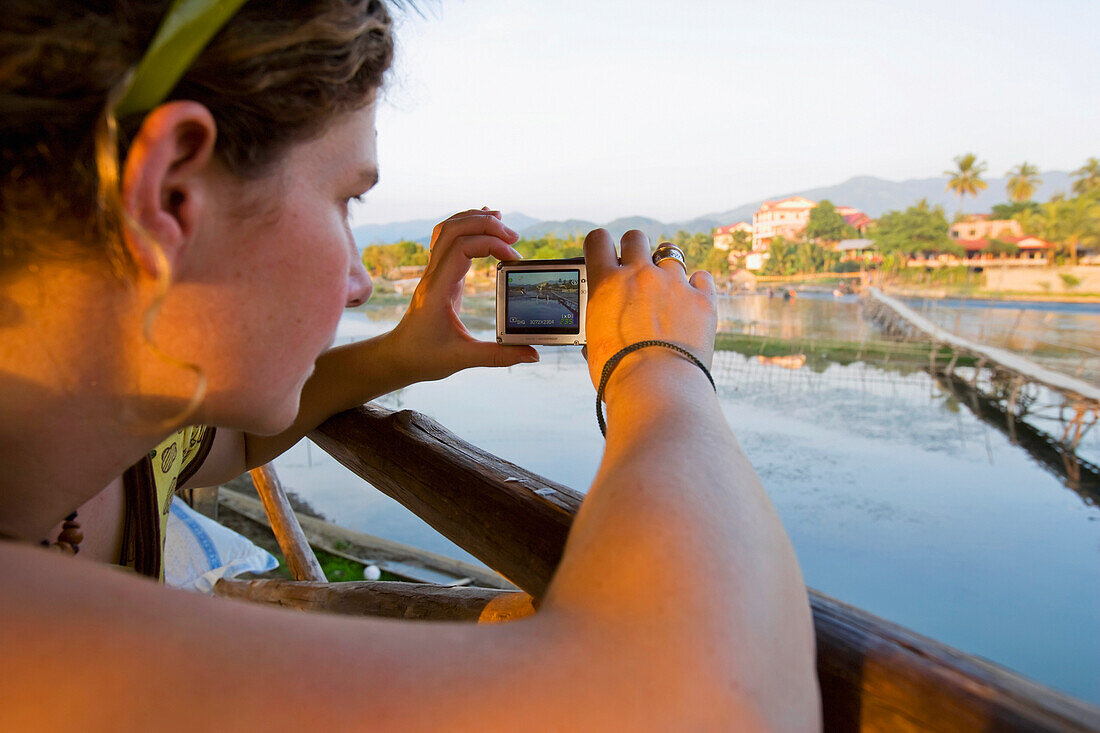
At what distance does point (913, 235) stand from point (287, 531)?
58.3ft

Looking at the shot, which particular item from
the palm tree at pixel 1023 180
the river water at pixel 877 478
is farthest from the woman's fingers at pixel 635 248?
the palm tree at pixel 1023 180

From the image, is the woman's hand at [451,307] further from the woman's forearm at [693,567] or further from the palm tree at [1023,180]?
the palm tree at [1023,180]

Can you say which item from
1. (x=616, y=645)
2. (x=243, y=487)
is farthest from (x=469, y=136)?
(x=616, y=645)

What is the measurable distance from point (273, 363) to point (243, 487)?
9.06 meters

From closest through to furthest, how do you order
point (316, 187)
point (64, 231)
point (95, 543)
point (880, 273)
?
point (64, 231) < point (316, 187) < point (95, 543) < point (880, 273)

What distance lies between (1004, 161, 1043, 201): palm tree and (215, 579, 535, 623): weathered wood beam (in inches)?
855

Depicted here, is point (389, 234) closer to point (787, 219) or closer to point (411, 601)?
point (411, 601)

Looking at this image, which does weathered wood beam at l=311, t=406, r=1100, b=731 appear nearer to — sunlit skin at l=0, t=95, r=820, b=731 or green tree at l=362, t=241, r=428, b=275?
sunlit skin at l=0, t=95, r=820, b=731

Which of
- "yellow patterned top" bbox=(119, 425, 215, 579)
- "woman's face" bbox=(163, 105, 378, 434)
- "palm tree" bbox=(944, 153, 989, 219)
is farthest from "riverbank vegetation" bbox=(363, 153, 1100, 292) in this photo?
"woman's face" bbox=(163, 105, 378, 434)

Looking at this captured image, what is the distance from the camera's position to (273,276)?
560 millimetres

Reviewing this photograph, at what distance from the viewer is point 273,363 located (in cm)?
59

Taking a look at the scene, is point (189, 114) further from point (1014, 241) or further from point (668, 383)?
point (1014, 241)

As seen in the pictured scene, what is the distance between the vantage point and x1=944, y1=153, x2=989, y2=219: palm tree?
21438 millimetres

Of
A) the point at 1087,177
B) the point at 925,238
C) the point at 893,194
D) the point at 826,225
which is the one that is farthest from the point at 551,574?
the point at 893,194
